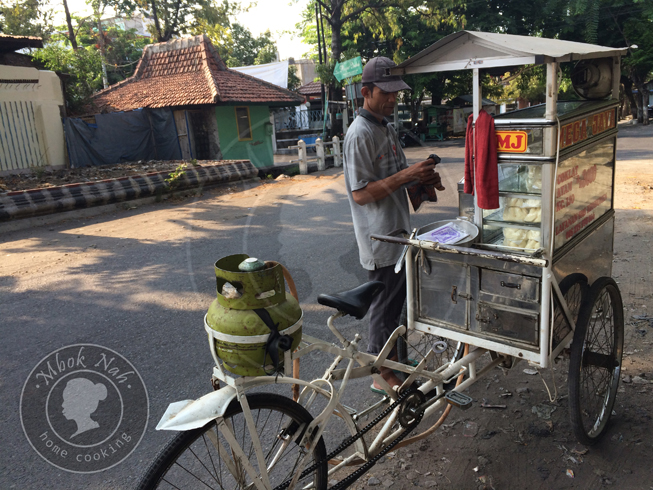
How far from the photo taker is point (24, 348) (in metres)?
4.31

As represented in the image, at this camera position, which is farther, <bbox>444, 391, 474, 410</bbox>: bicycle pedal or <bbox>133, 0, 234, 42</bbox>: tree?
<bbox>133, 0, 234, 42</bbox>: tree

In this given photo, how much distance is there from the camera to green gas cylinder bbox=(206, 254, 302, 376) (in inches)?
73.1

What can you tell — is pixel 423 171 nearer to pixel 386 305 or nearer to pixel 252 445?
pixel 386 305

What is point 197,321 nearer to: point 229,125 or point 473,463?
point 473,463

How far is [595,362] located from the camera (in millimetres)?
2869

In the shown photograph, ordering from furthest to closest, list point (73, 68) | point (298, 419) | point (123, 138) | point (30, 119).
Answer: point (73, 68), point (123, 138), point (30, 119), point (298, 419)

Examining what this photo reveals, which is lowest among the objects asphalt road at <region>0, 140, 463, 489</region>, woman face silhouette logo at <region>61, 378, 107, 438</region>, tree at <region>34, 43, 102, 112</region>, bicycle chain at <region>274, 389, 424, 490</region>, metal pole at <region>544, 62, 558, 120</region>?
woman face silhouette logo at <region>61, 378, 107, 438</region>

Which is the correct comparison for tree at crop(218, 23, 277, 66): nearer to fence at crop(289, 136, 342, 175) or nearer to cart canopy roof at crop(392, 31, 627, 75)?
fence at crop(289, 136, 342, 175)

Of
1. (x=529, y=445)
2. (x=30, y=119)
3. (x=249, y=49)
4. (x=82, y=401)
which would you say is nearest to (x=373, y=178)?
(x=529, y=445)

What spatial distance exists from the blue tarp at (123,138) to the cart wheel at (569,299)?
49.7 ft

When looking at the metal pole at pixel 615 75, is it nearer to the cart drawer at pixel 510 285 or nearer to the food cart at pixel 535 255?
the food cart at pixel 535 255

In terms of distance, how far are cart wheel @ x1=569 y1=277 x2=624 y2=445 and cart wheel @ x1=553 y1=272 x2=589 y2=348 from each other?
6cm

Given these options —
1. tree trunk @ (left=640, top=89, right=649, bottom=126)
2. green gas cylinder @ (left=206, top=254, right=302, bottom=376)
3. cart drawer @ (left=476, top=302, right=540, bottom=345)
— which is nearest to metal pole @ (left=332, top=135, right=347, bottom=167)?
cart drawer @ (left=476, top=302, right=540, bottom=345)

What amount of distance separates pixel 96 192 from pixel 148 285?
17.3 feet
